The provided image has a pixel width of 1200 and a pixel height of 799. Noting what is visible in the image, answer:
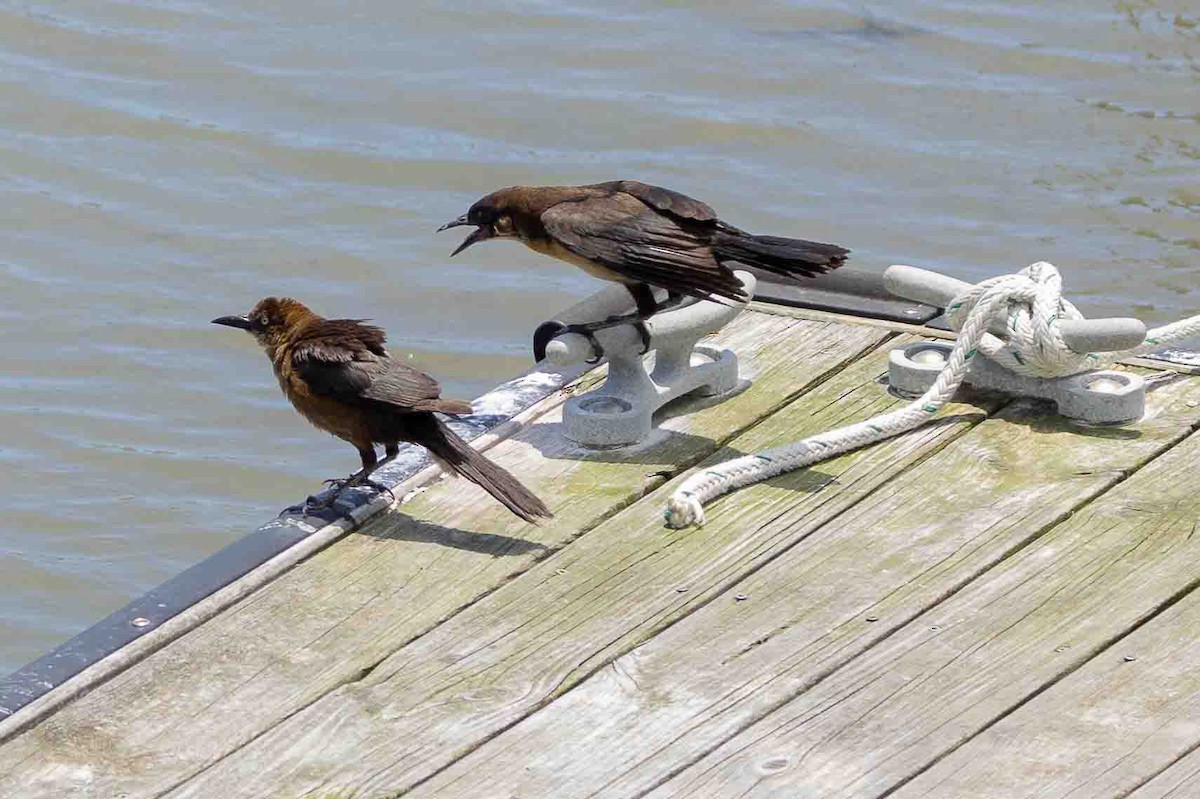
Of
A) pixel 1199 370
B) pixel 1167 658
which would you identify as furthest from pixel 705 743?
pixel 1199 370

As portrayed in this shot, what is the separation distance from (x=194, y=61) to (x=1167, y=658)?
8.33 meters

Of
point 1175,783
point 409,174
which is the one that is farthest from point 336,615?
point 409,174

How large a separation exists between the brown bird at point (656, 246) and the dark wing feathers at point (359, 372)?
391 millimetres

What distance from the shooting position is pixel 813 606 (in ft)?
11.9

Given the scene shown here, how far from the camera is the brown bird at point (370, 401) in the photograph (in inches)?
A: 160

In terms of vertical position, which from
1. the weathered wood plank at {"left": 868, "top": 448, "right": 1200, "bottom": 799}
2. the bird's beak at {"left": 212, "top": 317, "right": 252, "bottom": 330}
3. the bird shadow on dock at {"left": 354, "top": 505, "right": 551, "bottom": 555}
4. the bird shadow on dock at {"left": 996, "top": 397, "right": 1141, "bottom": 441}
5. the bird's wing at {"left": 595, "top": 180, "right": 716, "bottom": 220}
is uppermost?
the bird's wing at {"left": 595, "top": 180, "right": 716, "bottom": 220}

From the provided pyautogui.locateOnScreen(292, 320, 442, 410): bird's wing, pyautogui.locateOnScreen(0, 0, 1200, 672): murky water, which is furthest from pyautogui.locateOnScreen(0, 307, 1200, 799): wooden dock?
pyautogui.locateOnScreen(0, 0, 1200, 672): murky water

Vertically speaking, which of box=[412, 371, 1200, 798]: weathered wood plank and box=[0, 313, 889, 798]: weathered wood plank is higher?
box=[0, 313, 889, 798]: weathered wood plank

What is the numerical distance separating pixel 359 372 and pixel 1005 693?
5.43 ft

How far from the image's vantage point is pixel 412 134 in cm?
998

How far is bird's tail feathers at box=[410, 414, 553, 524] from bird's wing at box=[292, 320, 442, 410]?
0.21 feet

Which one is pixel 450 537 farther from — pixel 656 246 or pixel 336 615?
pixel 656 246

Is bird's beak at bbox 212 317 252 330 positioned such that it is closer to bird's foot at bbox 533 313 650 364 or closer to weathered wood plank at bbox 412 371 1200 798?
bird's foot at bbox 533 313 650 364

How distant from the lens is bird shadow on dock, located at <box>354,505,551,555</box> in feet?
12.8
